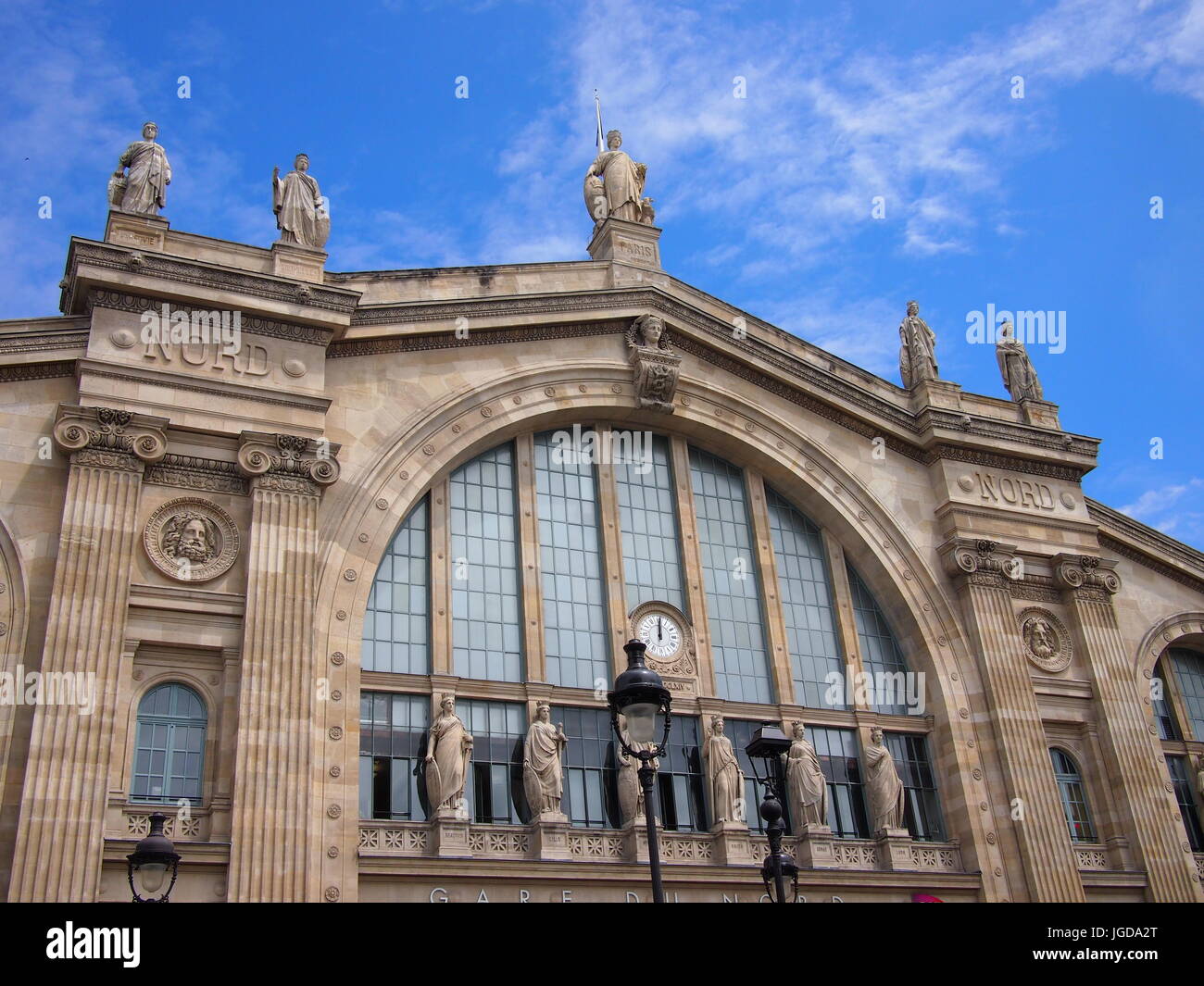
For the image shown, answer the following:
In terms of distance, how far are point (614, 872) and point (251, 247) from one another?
46.5 ft

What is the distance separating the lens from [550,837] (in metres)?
24.7

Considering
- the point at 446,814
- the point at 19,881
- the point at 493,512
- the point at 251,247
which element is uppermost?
the point at 251,247

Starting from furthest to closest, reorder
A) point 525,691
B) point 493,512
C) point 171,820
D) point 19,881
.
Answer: point 493,512 < point 525,691 < point 171,820 < point 19,881

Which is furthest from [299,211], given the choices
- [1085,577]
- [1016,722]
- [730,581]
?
[1085,577]

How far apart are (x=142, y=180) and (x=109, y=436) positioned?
5855mm

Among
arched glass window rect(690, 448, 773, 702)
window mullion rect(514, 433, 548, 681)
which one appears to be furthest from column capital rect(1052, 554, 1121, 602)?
window mullion rect(514, 433, 548, 681)

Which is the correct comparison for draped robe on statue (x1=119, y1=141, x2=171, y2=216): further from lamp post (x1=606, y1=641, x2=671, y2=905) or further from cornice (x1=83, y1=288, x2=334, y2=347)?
lamp post (x1=606, y1=641, x2=671, y2=905)

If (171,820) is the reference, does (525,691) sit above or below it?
above

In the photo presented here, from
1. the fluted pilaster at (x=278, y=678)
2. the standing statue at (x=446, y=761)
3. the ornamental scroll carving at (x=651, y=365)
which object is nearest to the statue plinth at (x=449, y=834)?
the standing statue at (x=446, y=761)

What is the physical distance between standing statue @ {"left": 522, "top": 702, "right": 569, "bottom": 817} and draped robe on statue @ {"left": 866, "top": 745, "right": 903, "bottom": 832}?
723 cm
